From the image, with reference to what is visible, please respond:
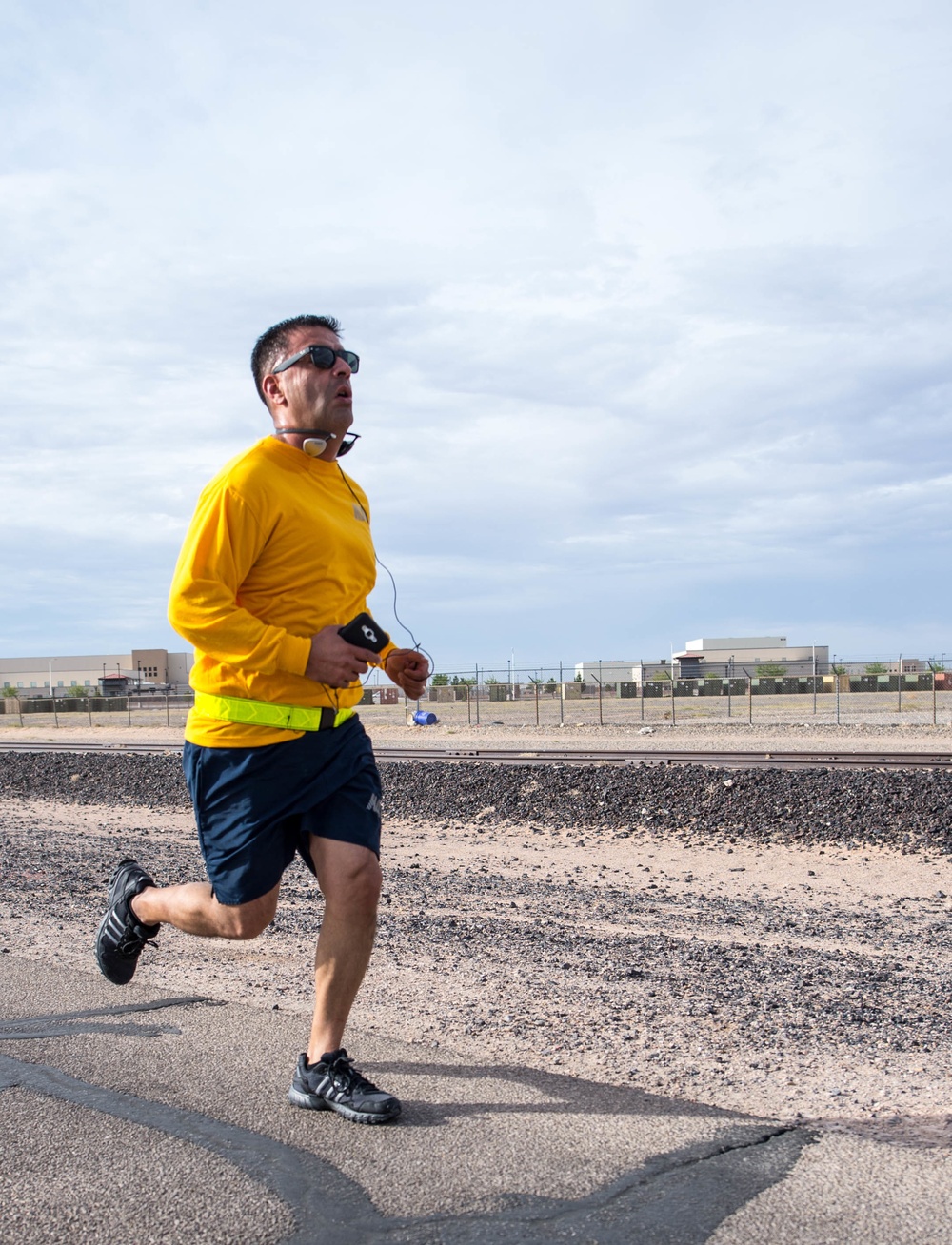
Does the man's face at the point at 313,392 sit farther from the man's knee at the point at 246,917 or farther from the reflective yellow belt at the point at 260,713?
the man's knee at the point at 246,917

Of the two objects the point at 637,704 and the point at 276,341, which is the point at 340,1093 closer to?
the point at 276,341

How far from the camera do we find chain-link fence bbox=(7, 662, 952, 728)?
123 ft

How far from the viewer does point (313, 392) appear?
11.7ft

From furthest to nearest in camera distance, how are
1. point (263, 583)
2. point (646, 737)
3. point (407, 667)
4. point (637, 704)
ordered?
point (637, 704)
point (646, 737)
point (407, 667)
point (263, 583)

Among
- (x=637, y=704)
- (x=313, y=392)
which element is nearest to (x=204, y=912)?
(x=313, y=392)

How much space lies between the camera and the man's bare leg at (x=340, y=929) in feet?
11.0

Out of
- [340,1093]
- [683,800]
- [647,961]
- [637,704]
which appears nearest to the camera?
[340,1093]

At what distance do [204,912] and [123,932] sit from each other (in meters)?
0.58

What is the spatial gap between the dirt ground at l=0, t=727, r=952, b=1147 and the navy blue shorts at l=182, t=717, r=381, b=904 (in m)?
1.18

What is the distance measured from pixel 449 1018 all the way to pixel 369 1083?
118 centimetres

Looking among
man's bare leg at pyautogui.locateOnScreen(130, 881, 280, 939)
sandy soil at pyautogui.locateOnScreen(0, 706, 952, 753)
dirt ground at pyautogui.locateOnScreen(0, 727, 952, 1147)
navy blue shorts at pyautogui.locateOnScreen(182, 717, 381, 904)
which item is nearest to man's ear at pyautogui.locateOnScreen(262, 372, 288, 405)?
navy blue shorts at pyautogui.locateOnScreen(182, 717, 381, 904)

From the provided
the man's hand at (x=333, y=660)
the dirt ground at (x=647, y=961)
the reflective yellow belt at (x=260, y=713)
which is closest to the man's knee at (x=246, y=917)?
the reflective yellow belt at (x=260, y=713)

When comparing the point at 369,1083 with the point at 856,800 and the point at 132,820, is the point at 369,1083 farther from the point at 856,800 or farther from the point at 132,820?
the point at 132,820

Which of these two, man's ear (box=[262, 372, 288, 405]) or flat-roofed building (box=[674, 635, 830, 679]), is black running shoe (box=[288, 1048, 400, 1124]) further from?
flat-roofed building (box=[674, 635, 830, 679])
